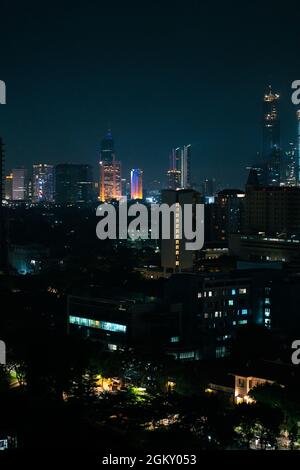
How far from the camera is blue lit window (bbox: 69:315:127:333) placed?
839cm

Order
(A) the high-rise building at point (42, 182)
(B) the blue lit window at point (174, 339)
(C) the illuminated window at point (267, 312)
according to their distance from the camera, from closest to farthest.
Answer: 1. (B) the blue lit window at point (174, 339)
2. (C) the illuminated window at point (267, 312)
3. (A) the high-rise building at point (42, 182)

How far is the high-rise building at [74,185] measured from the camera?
1515 inches

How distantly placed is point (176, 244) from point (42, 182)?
2881cm

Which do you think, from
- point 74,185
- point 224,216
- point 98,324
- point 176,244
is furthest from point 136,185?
point 98,324

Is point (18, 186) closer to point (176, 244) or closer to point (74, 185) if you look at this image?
point (74, 185)

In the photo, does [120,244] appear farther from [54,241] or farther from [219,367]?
[219,367]

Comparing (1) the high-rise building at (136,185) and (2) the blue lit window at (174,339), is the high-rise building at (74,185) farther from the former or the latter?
(2) the blue lit window at (174,339)

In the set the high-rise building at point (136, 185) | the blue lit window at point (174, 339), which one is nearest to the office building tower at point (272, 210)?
the blue lit window at point (174, 339)

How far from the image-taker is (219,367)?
6949 millimetres

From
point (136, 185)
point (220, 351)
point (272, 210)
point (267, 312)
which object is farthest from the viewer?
point (136, 185)

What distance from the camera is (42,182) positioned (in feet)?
136

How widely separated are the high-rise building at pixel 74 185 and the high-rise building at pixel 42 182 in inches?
73.6
